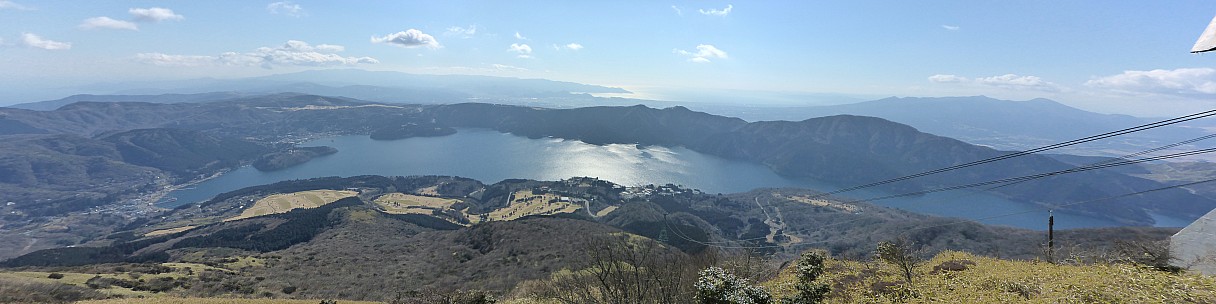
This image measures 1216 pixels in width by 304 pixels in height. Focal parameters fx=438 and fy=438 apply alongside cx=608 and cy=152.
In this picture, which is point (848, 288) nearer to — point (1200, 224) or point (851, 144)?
point (1200, 224)

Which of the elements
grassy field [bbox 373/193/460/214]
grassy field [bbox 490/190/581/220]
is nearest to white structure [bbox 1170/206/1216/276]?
grassy field [bbox 490/190/581/220]

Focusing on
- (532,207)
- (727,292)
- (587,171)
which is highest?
(727,292)

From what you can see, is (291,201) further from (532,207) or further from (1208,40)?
(1208,40)

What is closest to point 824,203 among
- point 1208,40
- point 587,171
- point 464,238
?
point 587,171

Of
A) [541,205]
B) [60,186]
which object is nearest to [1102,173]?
[541,205]

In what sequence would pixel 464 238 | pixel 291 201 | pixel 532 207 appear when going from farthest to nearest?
pixel 532 207 → pixel 291 201 → pixel 464 238

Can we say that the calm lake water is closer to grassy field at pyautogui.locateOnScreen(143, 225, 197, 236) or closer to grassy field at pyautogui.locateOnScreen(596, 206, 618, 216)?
grassy field at pyautogui.locateOnScreen(596, 206, 618, 216)

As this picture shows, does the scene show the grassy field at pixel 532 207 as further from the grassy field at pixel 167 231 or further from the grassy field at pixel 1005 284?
the grassy field at pixel 1005 284

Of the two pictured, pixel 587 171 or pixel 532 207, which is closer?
pixel 532 207
